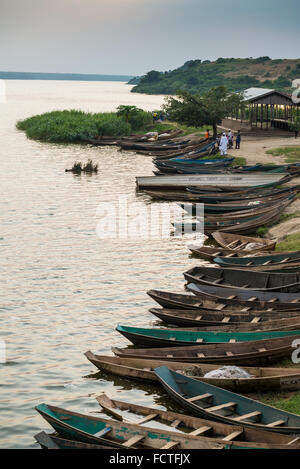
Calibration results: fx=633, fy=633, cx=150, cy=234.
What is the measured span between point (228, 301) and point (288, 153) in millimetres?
28840

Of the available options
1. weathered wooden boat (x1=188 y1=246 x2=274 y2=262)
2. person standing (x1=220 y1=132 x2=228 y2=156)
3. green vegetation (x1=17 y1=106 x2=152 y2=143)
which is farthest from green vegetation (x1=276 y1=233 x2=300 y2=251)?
green vegetation (x1=17 y1=106 x2=152 y2=143)

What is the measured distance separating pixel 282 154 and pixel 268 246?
74.5ft

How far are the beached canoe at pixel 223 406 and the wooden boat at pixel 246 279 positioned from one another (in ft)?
17.7

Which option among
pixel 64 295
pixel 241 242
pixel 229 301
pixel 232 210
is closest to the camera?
pixel 229 301

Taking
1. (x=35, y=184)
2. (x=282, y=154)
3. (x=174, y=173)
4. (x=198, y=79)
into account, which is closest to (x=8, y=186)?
(x=35, y=184)

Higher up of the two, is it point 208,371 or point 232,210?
point 232,210

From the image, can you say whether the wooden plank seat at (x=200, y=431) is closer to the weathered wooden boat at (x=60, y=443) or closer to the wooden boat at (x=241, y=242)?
the weathered wooden boat at (x=60, y=443)

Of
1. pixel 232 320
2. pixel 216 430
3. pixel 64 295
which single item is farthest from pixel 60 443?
pixel 64 295

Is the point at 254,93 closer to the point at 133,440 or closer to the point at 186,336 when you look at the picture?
the point at 186,336

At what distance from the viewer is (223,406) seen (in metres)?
10.5

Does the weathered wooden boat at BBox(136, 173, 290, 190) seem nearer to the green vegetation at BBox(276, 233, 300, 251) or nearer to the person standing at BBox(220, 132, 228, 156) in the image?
the person standing at BBox(220, 132, 228, 156)

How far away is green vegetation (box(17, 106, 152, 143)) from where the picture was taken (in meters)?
64.2

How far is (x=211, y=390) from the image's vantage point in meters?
11.0
